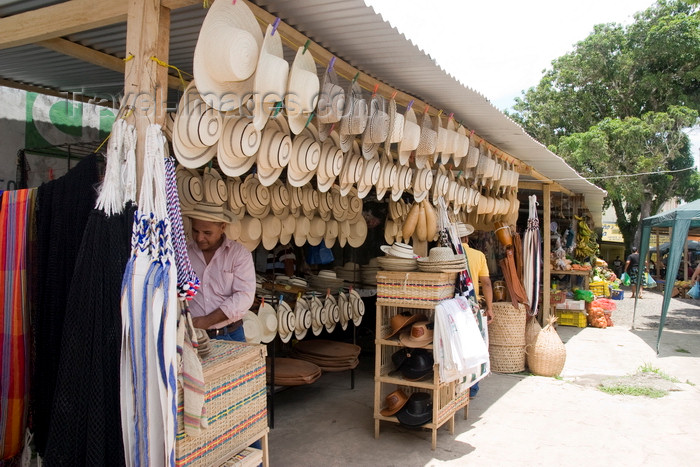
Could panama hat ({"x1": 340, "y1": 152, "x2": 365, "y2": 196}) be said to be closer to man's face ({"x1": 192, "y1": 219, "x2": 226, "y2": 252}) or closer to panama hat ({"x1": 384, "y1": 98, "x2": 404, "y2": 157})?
panama hat ({"x1": 384, "y1": 98, "x2": 404, "y2": 157})

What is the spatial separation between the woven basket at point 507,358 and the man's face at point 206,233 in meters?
3.84

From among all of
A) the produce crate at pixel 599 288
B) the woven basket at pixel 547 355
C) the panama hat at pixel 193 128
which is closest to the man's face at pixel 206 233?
the panama hat at pixel 193 128

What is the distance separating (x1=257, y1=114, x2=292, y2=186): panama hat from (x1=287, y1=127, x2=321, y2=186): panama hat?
0.08 meters

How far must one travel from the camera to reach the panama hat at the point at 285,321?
13.4 feet

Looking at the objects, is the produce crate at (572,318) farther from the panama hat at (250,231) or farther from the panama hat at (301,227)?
the panama hat at (250,231)

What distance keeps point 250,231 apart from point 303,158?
94 centimetres

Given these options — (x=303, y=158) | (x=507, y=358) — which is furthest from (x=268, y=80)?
(x=507, y=358)

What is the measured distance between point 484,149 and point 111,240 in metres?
4.22

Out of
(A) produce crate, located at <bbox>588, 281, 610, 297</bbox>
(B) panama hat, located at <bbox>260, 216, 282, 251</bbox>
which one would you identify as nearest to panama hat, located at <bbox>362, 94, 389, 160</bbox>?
(B) panama hat, located at <bbox>260, 216, 282, 251</bbox>

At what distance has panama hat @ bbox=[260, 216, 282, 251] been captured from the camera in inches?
151

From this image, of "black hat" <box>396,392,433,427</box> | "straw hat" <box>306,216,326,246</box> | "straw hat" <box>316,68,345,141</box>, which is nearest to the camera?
"straw hat" <box>316,68,345,141</box>

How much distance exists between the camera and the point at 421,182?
14.1 ft

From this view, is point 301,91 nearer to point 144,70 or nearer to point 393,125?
point 144,70

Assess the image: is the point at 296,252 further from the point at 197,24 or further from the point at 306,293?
the point at 197,24
